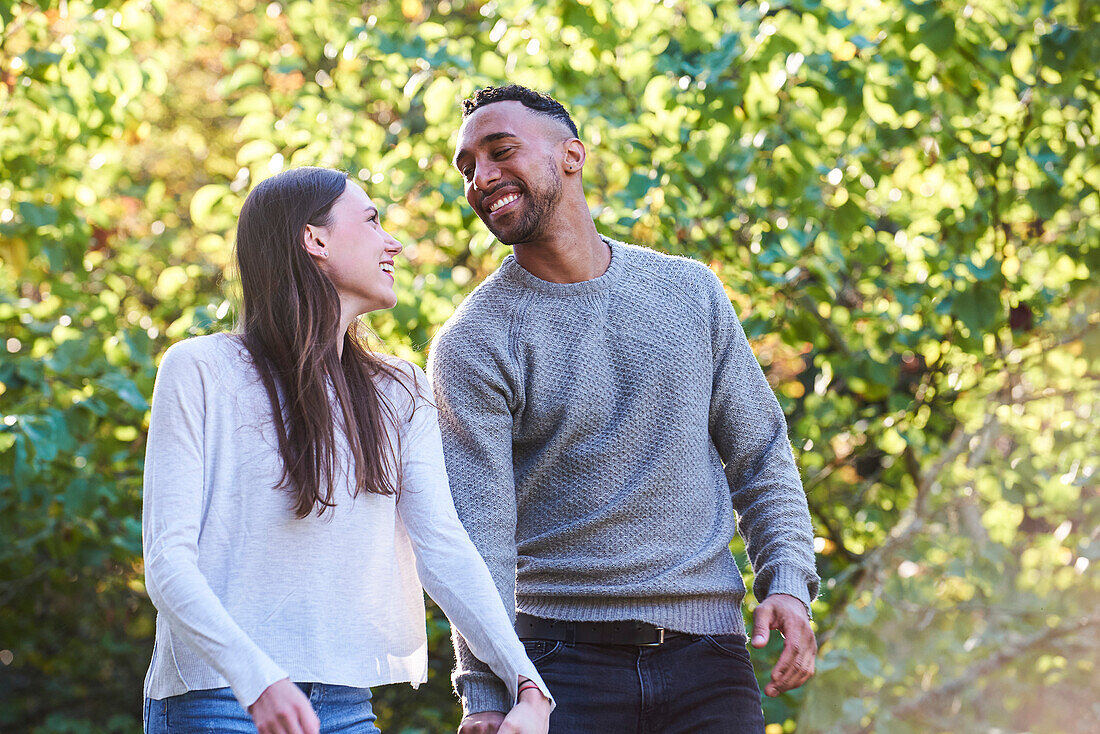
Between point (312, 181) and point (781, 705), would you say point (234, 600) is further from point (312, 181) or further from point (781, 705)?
point (781, 705)

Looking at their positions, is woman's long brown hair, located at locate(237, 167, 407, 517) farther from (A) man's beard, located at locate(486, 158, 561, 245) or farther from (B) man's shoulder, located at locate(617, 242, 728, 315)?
(B) man's shoulder, located at locate(617, 242, 728, 315)

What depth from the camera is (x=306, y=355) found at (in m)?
1.87

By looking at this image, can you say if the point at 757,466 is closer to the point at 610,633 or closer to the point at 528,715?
the point at 610,633

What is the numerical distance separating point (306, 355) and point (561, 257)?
0.67 meters

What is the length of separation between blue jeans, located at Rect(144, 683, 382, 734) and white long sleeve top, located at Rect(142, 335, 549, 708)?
2 centimetres

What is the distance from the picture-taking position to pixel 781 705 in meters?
3.70

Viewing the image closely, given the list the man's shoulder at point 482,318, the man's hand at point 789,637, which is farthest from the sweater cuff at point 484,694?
the man's shoulder at point 482,318

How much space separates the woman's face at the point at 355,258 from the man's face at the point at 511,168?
1.08 ft

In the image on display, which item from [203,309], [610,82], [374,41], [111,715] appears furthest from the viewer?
[111,715]

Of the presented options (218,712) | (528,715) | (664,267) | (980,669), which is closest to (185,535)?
(218,712)

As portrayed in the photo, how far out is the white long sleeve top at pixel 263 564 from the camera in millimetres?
1568

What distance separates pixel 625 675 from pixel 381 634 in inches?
21.1

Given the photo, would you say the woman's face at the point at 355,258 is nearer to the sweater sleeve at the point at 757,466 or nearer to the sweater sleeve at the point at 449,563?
the sweater sleeve at the point at 449,563

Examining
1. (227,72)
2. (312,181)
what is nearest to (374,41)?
(312,181)
